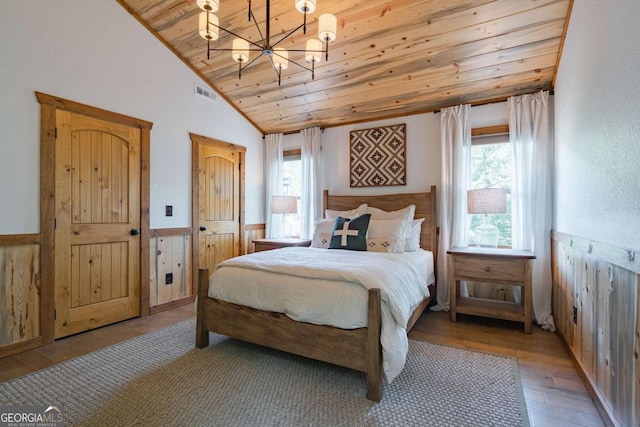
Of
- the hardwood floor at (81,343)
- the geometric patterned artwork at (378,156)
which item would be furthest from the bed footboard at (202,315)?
the geometric patterned artwork at (378,156)

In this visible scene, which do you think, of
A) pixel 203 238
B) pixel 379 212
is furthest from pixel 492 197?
pixel 203 238

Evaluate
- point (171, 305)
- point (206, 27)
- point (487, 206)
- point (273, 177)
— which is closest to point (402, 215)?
point (487, 206)

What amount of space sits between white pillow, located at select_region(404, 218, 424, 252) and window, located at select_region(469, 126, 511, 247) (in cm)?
61

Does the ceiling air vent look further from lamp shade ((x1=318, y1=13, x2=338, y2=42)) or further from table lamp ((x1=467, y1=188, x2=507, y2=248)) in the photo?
table lamp ((x1=467, y1=188, x2=507, y2=248))

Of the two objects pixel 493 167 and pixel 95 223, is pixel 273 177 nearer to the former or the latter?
pixel 95 223

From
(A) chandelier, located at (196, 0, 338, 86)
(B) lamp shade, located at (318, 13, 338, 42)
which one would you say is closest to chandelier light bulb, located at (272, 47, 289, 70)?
(A) chandelier, located at (196, 0, 338, 86)

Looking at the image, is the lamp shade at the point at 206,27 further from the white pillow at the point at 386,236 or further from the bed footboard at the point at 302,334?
the white pillow at the point at 386,236

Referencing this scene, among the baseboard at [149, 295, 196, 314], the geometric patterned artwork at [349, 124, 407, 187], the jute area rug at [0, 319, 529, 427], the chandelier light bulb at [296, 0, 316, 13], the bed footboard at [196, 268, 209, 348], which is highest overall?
the chandelier light bulb at [296, 0, 316, 13]

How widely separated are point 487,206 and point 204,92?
144 inches

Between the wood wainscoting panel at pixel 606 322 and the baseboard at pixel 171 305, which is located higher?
the wood wainscoting panel at pixel 606 322

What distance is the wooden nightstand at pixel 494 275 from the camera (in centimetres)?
280

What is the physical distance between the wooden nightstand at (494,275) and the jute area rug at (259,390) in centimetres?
74

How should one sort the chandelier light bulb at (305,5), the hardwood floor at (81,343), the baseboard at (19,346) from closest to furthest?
1. the chandelier light bulb at (305,5)
2. the hardwood floor at (81,343)
3. the baseboard at (19,346)

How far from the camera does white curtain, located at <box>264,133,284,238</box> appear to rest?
4.82 metres
